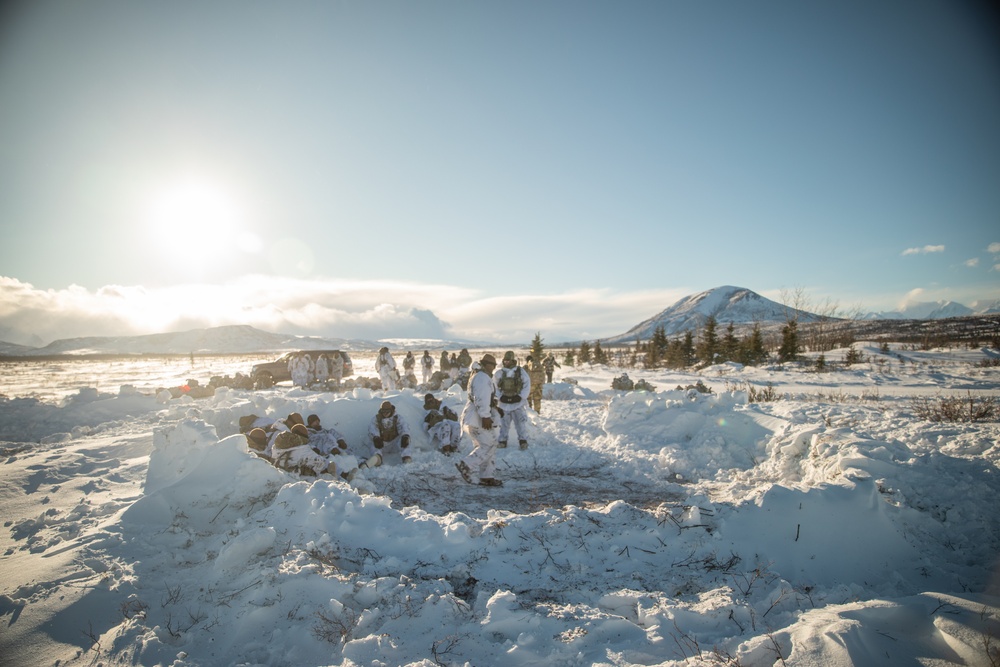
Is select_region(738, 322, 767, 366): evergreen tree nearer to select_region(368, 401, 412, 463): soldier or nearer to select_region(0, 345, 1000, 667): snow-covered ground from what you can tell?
select_region(0, 345, 1000, 667): snow-covered ground

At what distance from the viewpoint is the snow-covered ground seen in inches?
93.7

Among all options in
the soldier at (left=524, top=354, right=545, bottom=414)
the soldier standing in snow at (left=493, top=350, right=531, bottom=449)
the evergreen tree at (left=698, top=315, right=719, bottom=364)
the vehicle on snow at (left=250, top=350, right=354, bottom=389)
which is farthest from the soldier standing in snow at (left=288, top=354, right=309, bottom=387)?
the evergreen tree at (left=698, top=315, right=719, bottom=364)

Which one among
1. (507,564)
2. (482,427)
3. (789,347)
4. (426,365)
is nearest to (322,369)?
(426,365)

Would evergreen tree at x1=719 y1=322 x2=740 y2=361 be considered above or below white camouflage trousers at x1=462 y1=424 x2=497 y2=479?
above

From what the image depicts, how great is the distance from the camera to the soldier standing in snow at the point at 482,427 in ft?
22.8

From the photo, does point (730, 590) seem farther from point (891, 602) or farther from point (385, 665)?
point (385, 665)

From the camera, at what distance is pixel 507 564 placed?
3402mm

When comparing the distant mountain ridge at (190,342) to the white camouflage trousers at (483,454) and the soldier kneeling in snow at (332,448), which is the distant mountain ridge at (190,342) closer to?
the soldier kneeling in snow at (332,448)

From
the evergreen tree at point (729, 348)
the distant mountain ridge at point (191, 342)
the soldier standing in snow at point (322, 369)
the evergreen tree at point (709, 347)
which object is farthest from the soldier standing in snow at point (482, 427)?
the distant mountain ridge at point (191, 342)

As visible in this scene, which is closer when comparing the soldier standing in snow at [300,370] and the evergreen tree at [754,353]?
the soldier standing in snow at [300,370]

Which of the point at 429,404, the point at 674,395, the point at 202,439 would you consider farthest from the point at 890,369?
the point at 202,439

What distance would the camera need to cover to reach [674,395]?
1034 centimetres

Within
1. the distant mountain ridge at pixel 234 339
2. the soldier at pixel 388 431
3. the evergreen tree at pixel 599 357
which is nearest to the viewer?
the soldier at pixel 388 431

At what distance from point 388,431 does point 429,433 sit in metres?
1.17
